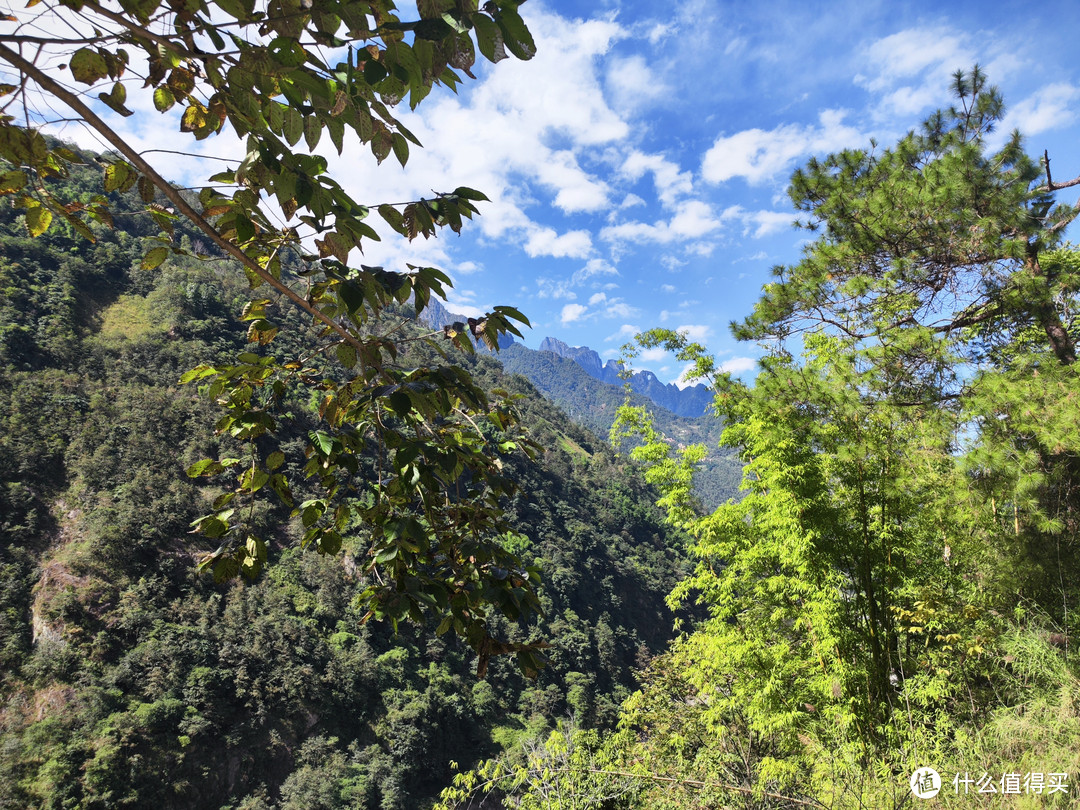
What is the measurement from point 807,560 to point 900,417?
1589 millimetres

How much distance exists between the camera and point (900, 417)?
4488 millimetres

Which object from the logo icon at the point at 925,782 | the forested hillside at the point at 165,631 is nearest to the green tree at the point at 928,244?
the logo icon at the point at 925,782

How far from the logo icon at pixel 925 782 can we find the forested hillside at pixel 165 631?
1342 cm

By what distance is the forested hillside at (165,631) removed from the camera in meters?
17.9

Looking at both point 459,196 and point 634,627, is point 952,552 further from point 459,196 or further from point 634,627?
point 634,627

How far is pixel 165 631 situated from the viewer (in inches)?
830

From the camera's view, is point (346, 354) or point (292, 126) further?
point (346, 354)

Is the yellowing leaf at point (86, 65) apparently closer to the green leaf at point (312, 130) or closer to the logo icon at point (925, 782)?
the green leaf at point (312, 130)

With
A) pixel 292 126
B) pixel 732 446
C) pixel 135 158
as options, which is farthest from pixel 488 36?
pixel 732 446

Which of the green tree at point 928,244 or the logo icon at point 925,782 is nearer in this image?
the logo icon at point 925,782

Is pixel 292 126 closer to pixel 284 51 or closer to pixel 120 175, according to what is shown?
pixel 284 51

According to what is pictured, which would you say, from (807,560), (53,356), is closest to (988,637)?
(807,560)

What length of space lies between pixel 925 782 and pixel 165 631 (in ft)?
90.2

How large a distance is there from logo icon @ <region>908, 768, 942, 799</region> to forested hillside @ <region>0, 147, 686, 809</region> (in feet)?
44.0
